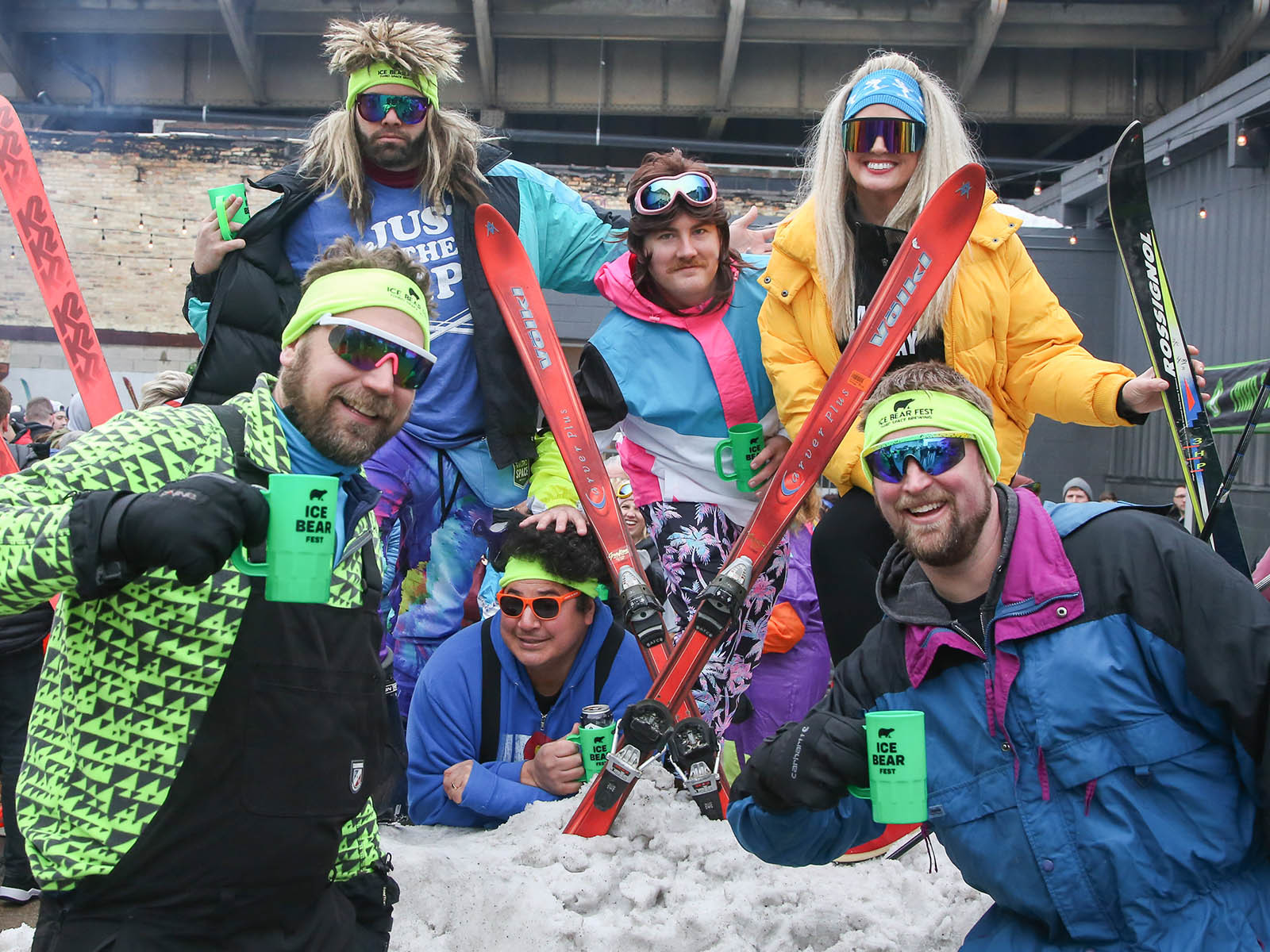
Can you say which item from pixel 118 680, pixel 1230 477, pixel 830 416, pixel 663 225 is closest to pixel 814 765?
pixel 118 680

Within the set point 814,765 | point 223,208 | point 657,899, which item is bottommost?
point 657,899

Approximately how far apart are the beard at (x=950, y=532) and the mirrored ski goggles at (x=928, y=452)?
65mm

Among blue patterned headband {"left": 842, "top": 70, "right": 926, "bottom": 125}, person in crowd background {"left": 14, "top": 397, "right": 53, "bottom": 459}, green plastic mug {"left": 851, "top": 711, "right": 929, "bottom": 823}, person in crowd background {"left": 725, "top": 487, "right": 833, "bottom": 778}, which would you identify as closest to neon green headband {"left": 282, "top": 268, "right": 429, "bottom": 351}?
green plastic mug {"left": 851, "top": 711, "right": 929, "bottom": 823}

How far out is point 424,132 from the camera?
3.85 metres

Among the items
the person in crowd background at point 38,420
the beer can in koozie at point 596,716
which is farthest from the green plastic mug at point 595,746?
the person in crowd background at point 38,420

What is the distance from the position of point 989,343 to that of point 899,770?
1645 mm

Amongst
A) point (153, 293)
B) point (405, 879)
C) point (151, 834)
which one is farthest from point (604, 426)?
point (153, 293)

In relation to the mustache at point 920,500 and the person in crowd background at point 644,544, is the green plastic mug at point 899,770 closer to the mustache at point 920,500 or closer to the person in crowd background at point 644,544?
the mustache at point 920,500

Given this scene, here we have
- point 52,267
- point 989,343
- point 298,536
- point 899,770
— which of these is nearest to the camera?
point 298,536

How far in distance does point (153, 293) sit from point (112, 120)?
18.9 ft

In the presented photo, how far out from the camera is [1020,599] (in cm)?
219

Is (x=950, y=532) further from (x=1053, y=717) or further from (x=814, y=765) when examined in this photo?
(x=814, y=765)

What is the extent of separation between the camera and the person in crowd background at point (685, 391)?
372 centimetres

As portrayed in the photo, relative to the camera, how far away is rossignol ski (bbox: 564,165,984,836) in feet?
10.9
